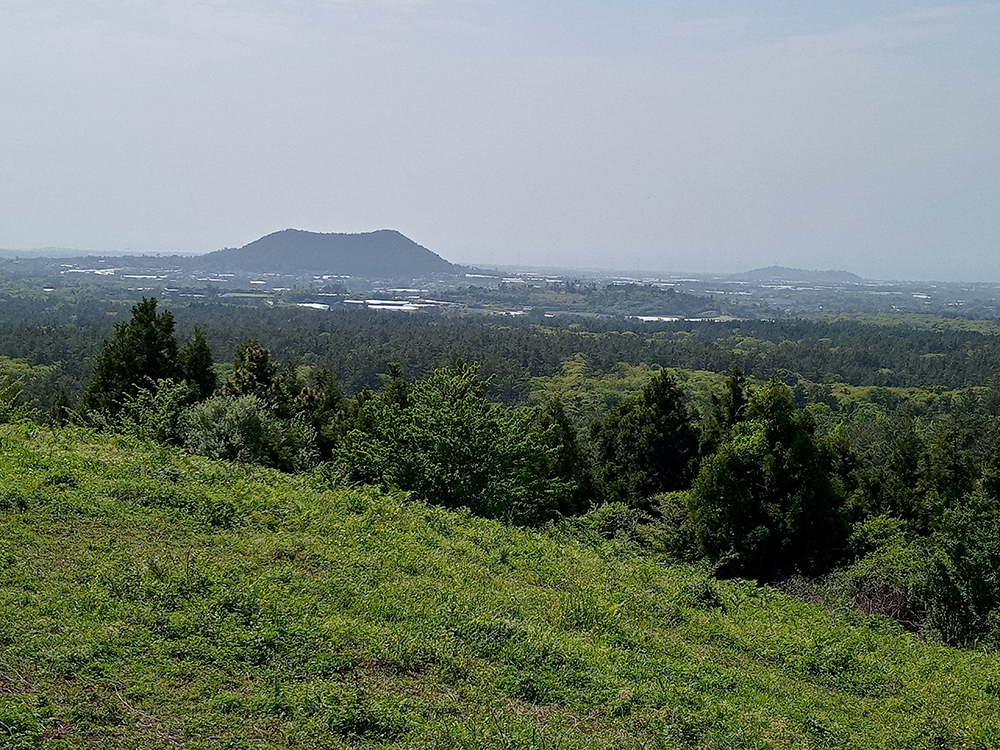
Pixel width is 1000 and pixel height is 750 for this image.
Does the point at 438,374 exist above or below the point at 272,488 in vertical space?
above

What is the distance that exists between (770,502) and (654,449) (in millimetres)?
9018

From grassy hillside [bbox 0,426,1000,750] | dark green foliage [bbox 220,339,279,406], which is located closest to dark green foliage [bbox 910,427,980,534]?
grassy hillside [bbox 0,426,1000,750]

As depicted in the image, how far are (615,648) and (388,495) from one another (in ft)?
18.4

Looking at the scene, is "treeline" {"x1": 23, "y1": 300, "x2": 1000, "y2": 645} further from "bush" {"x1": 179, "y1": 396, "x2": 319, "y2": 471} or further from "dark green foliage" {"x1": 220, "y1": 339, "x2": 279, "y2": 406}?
"dark green foliage" {"x1": 220, "y1": 339, "x2": 279, "y2": 406}

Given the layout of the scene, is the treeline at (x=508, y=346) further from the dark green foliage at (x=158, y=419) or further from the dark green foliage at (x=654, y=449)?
the dark green foliage at (x=158, y=419)

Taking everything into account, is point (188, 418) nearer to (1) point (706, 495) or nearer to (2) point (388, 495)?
(2) point (388, 495)

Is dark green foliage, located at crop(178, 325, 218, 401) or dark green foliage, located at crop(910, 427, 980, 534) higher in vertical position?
dark green foliage, located at crop(178, 325, 218, 401)

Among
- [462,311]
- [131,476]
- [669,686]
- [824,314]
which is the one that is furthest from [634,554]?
[824,314]

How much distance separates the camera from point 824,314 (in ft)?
621

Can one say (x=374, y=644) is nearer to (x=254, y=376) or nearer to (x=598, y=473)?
(x=254, y=376)

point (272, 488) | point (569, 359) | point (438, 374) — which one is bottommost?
point (569, 359)

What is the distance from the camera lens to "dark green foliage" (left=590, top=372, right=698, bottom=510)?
24.4 metres

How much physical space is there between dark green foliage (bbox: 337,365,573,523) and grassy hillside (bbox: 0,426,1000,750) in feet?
10.4

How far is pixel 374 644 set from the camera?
6.20 meters
